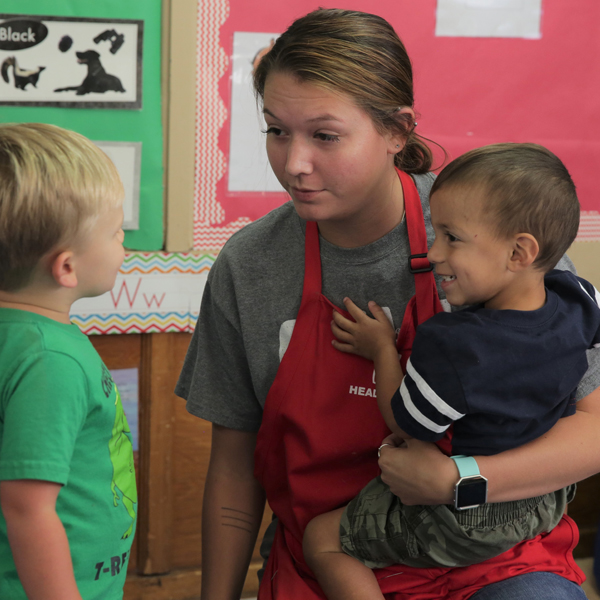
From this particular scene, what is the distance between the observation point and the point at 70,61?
173cm

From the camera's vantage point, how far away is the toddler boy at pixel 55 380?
31.9 inches

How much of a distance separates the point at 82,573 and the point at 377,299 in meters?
0.63

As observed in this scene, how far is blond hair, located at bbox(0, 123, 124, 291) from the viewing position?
841 millimetres

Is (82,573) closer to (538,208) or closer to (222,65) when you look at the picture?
(538,208)

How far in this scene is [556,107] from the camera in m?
2.06

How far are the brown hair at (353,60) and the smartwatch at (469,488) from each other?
55 centimetres

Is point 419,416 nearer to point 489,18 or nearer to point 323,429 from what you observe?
point 323,429

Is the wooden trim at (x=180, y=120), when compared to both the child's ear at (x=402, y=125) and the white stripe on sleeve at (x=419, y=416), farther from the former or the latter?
the white stripe on sleeve at (x=419, y=416)

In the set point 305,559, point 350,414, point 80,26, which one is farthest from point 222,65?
point 305,559

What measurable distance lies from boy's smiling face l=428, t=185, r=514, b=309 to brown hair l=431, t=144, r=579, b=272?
0.04 feet

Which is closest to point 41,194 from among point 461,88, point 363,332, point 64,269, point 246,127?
point 64,269

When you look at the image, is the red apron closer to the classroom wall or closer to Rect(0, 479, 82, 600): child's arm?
Rect(0, 479, 82, 600): child's arm

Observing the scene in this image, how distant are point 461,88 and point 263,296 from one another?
1125 millimetres

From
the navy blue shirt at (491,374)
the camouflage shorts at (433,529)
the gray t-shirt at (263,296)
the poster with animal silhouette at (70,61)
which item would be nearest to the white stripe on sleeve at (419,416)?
the navy blue shirt at (491,374)
